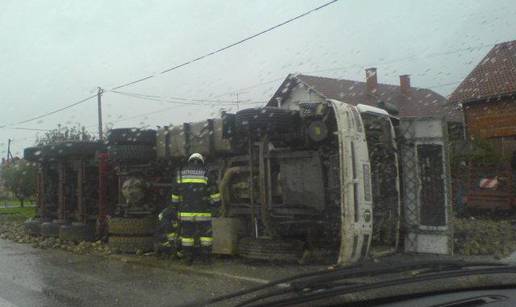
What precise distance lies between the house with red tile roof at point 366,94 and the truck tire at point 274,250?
4.20 metres

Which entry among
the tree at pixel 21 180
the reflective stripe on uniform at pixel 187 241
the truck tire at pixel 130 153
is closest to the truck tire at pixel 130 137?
the truck tire at pixel 130 153

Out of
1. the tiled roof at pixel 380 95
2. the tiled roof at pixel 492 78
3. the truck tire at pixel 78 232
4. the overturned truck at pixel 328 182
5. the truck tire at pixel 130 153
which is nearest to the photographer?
the overturned truck at pixel 328 182

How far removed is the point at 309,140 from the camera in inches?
277

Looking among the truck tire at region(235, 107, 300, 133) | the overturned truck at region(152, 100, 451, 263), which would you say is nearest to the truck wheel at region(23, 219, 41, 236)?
the overturned truck at region(152, 100, 451, 263)

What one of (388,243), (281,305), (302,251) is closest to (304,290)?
(281,305)

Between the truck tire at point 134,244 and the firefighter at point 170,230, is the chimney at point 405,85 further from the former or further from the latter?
the firefighter at point 170,230

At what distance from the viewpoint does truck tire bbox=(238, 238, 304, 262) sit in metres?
7.05

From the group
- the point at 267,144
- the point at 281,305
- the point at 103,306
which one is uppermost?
the point at 267,144

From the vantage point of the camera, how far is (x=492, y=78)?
2314 cm

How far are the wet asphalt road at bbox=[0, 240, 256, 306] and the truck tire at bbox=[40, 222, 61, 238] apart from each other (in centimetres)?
260

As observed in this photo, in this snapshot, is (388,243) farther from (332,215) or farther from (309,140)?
(309,140)

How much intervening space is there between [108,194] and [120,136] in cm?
169

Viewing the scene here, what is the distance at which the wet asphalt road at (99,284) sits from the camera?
559cm

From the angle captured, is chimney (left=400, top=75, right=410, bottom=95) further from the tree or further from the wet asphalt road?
the wet asphalt road
